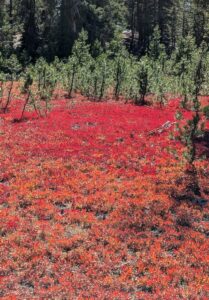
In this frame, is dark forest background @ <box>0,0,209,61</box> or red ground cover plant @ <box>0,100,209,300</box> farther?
dark forest background @ <box>0,0,209,61</box>

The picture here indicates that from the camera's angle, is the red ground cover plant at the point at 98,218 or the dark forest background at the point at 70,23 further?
the dark forest background at the point at 70,23

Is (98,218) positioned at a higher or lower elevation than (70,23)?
lower

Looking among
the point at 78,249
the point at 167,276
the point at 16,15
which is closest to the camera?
the point at 167,276

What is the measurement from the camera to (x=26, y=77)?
3966 cm

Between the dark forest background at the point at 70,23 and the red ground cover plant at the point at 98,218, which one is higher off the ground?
the dark forest background at the point at 70,23

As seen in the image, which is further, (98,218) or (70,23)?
(70,23)

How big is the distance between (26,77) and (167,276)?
2817cm

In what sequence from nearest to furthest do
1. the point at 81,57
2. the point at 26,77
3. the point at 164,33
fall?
the point at 26,77 < the point at 81,57 < the point at 164,33

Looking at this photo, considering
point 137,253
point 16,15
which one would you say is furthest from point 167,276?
point 16,15

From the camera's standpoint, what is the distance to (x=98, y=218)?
2039 cm

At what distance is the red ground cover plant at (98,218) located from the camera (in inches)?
605

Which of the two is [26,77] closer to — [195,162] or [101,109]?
[101,109]

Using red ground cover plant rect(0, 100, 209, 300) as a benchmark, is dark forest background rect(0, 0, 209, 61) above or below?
above

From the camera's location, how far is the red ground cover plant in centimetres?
1538
